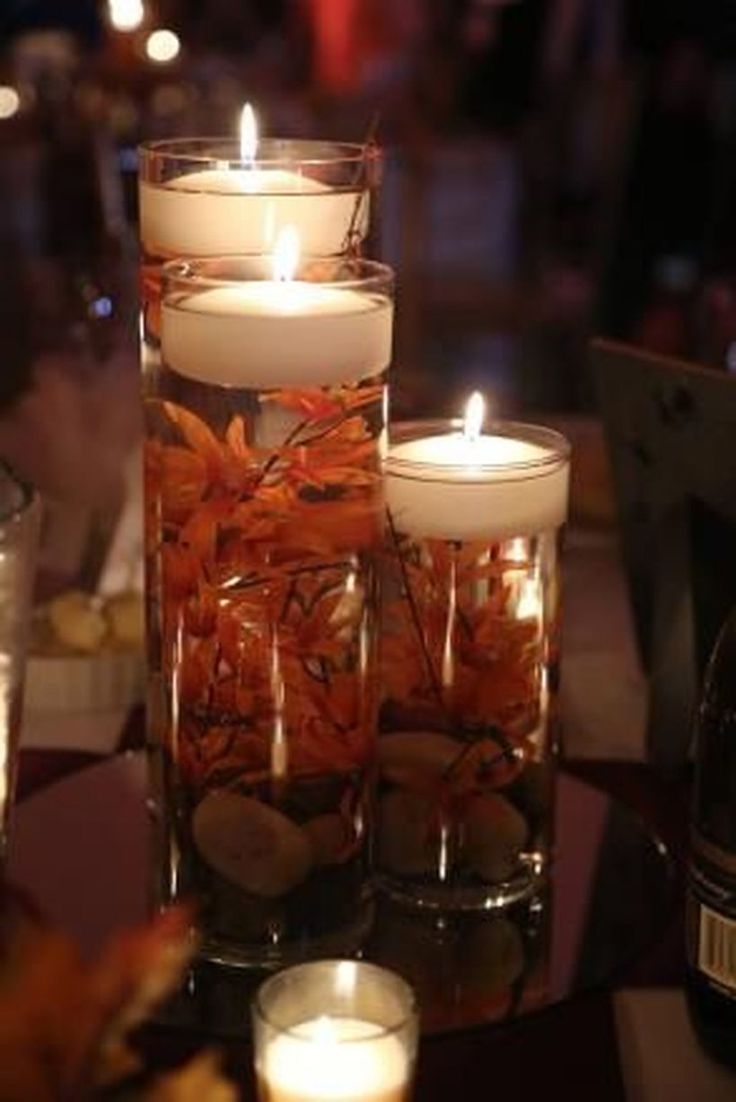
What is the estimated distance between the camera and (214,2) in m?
3.80

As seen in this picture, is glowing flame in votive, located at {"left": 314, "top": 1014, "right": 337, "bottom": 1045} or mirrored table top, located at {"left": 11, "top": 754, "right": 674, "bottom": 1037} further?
mirrored table top, located at {"left": 11, "top": 754, "right": 674, "bottom": 1037}

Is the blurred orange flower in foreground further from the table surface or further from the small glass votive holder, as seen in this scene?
the table surface

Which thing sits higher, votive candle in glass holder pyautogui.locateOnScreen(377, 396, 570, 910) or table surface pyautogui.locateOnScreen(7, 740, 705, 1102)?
votive candle in glass holder pyautogui.locateOnScreen(377, 396, 570, 910)

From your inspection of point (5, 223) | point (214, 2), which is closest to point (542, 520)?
point (5, 223)

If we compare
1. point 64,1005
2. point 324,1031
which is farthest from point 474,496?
point 64,1005

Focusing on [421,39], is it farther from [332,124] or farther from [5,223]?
[5,223]

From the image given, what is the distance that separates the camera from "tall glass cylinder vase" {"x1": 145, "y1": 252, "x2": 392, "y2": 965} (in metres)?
0.72

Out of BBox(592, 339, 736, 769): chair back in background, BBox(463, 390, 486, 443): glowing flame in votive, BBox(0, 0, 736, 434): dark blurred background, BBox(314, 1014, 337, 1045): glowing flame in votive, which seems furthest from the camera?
BBox(0, 0, 736, 434): dark blurred background

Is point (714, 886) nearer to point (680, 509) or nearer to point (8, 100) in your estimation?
point (680, 509)

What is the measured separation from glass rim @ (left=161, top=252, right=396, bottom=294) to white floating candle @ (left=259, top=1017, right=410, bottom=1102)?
0.28m

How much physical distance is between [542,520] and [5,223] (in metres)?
1.33

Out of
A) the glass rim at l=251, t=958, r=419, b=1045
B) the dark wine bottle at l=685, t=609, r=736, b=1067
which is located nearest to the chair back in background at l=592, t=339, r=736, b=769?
the dark wine bottle at l=685, t=609, r=736, b=1067

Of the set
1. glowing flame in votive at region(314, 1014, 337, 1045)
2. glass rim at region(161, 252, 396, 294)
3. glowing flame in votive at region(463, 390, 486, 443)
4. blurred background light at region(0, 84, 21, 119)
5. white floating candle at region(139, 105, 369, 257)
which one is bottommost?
glowing flame in votive at region(314, 1014, 337, 1045)

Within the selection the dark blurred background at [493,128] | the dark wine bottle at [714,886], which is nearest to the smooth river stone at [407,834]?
the dark wine bottle at [714,886]
